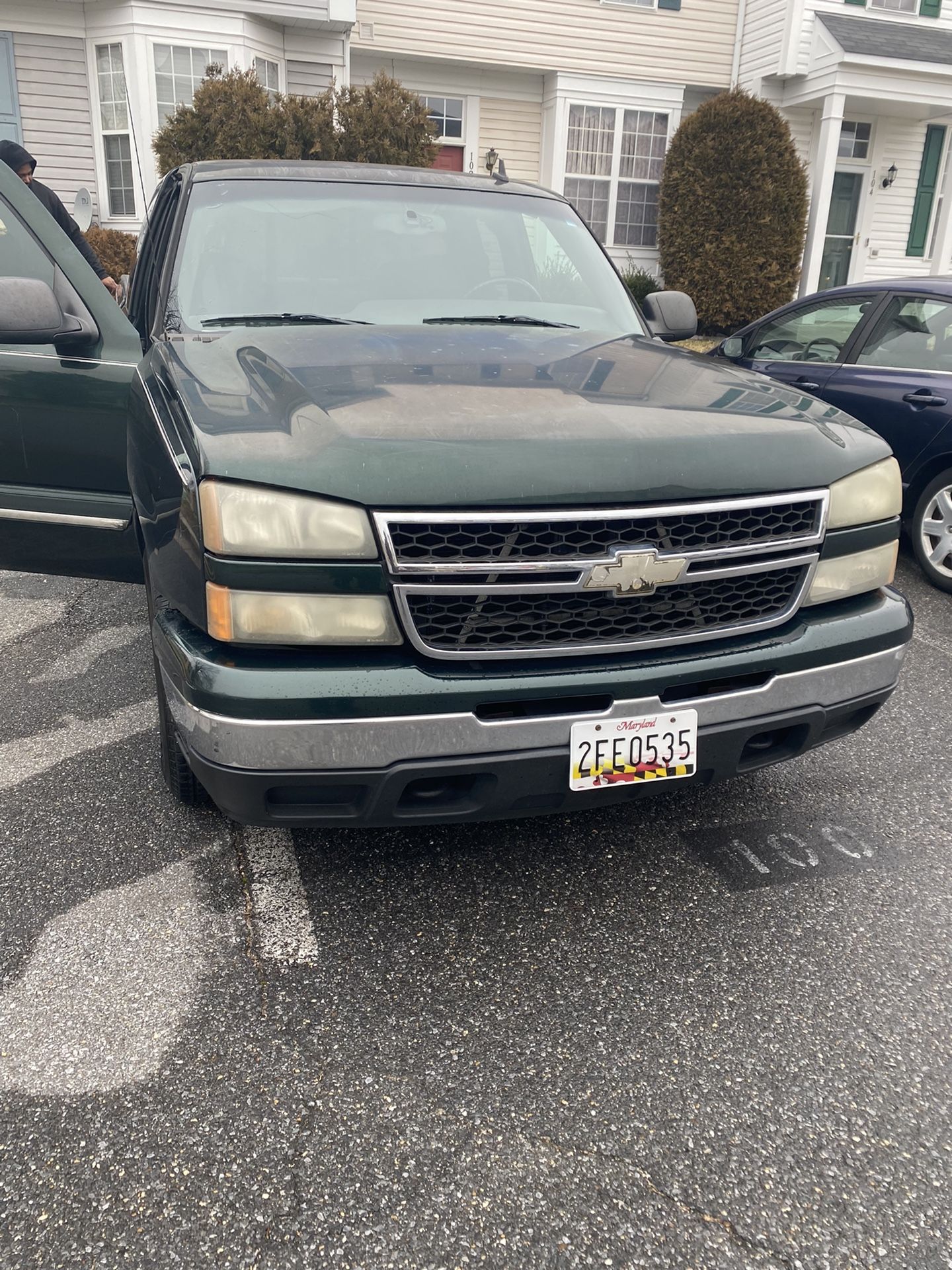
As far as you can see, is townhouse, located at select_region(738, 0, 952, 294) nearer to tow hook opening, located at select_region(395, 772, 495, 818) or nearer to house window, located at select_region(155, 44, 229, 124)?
house window, located at select_region(155, 44, 229, 124)

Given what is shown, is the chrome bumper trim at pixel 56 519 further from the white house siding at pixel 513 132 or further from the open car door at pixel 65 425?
the white house siding at pixel 513 132

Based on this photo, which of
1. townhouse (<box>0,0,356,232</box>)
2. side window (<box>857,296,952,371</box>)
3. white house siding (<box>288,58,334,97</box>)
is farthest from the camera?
white house siding (<box>288,58,334,97</box>)

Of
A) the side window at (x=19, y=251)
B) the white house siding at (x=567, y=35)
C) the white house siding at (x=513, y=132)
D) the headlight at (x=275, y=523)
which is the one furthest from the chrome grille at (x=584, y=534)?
the white house siding at (x=513, y=132)

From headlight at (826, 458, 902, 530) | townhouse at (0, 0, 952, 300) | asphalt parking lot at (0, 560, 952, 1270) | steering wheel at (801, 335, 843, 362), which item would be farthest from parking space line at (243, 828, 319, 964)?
townhouse at (0, 0, 952, 300)

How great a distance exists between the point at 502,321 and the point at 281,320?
0.71 meters

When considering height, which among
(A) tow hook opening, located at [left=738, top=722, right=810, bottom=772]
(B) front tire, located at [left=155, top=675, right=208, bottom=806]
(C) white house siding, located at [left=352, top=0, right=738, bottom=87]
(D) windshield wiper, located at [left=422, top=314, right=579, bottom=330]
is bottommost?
(B) front tire, located at [left=155, top=675, right=208, bottom=806]

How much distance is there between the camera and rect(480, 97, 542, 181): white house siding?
1557 cm

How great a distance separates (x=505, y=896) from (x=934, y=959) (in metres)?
1.04

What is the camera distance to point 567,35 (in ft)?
49.5

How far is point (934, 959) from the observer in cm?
235

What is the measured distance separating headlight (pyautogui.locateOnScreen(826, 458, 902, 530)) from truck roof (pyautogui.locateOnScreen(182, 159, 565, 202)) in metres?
2.05

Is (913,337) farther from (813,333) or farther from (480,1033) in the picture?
(480,1033)

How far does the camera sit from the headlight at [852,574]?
7.70 ft

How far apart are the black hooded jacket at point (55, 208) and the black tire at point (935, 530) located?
163 inches
